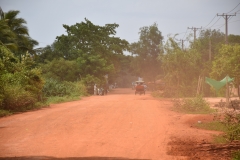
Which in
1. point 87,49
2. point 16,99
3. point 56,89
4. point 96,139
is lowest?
point 96,139

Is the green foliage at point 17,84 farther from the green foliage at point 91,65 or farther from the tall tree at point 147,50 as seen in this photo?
the tall tree at point 147,50

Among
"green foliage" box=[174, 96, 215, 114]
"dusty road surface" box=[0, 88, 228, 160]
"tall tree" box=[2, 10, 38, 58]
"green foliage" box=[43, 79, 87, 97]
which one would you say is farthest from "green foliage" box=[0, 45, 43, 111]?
"tall tree" box=[2, 10, 38, 58]

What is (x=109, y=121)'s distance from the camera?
12.4 metres

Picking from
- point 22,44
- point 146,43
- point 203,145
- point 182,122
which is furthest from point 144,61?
point 203,145

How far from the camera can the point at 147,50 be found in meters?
62.8

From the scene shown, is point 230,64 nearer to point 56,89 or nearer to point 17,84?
point 56,89

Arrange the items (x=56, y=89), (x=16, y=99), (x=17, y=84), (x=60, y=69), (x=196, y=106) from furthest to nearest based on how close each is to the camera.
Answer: (x=60, y=69) < (x=56, y=89) < (x=17, y=84) < (x=196, y=106) < (x=16, y=99)

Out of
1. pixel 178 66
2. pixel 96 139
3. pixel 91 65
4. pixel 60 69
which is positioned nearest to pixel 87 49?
pixel 91 65

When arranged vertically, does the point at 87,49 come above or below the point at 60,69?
above

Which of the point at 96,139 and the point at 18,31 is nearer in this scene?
the point at 96,139

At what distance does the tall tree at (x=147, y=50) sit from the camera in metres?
61.9

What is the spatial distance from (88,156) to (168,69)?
92.8 feet

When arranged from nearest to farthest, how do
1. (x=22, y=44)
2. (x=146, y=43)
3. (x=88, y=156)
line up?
(x=88, y=156) < (x=22, y=44) < (x=146, y=43)

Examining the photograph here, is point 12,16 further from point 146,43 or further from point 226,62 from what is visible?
point 146,43
